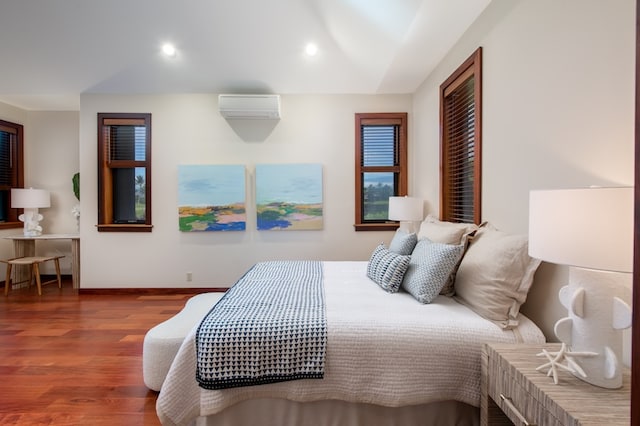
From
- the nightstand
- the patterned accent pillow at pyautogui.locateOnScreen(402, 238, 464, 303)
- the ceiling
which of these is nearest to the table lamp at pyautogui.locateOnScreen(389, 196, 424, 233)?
the ceiling

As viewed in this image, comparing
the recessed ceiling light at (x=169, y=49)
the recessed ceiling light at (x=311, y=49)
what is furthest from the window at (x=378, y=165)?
the recessed ceiling light at (x=169, y=49)

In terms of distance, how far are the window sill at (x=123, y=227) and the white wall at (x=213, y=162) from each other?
0.21 feet

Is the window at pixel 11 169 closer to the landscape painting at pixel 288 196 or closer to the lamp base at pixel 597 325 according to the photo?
the landscape painting at pixel 288 196

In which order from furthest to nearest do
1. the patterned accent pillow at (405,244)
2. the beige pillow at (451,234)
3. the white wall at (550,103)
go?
the patterned accent pillow at (405,244) → the beige pillow at (451,234) → the white wall at (550,103)

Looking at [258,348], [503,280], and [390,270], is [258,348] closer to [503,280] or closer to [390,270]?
[390,270]

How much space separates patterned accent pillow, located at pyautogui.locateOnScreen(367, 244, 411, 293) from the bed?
0.41 meters

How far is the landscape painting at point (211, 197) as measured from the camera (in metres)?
4.20

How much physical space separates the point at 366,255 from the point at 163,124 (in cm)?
307

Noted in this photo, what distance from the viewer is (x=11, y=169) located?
489 cm

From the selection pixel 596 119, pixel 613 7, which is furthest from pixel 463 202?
pixel 613 7

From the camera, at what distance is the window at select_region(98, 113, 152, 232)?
4.24m

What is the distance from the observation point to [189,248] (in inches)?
168

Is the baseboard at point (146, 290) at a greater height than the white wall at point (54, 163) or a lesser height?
lesser

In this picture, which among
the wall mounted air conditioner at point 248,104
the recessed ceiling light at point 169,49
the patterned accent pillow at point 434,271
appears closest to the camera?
the patterned accent pillow at point 434,271
